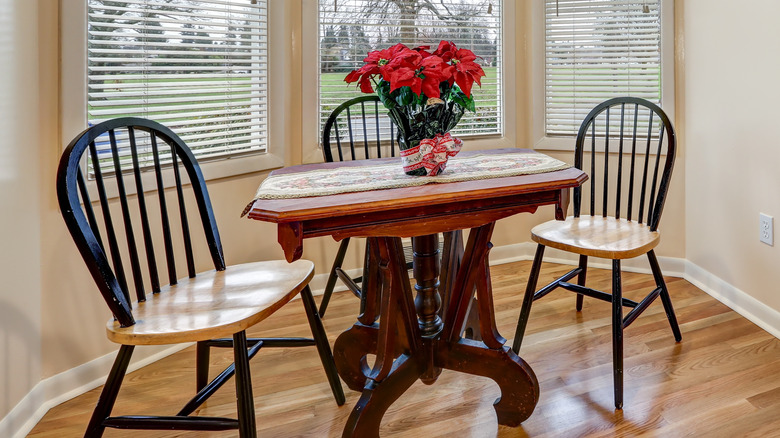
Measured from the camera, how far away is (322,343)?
1606mm

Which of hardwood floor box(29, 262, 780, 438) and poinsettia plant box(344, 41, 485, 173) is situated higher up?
poinsettia plant box(344, 41, 485, 173)

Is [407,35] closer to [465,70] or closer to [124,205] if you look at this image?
[465,70]

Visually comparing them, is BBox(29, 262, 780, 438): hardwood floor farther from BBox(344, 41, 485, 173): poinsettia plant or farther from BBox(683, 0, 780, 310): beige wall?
BBox(344, 41, 485, 173): poinsettia plant

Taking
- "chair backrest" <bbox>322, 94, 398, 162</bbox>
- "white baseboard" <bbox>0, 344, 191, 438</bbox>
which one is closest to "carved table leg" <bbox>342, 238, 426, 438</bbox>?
"white baseboard" <bbox>0, 344, 191, 438</bbox>

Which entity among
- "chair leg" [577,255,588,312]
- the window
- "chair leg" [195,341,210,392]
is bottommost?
"chair leg" [195,341,210,392]

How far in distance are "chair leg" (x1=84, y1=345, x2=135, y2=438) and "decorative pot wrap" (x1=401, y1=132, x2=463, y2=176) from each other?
0.92 metres

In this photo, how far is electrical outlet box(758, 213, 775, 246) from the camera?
83.7 inches

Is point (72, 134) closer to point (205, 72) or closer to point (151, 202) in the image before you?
point (151, 202)

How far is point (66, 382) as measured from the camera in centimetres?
177

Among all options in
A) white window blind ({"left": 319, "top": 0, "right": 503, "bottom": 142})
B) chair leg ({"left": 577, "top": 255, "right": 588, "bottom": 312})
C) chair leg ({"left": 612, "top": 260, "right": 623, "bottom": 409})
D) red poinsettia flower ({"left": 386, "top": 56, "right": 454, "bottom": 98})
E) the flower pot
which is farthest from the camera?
white window blind ({"left": 319, "top": 0, "right": 503, "bottom": 142})

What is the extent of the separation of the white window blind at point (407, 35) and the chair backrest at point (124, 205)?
3.22ft

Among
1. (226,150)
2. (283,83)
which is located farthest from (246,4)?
(226,150)

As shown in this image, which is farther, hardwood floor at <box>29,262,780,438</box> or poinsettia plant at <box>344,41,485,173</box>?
hardwood floor at <box>29,262,780,438</box>

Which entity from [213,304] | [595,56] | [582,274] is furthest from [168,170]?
[595,56]
